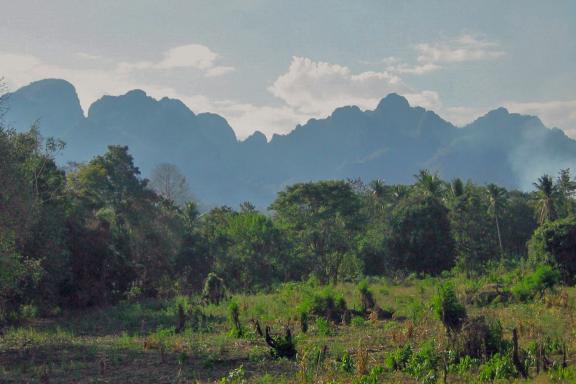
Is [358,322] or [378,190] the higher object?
[378,190]

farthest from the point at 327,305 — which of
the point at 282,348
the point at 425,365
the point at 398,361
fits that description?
the point at 425,365

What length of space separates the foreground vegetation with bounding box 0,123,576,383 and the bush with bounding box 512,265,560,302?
124mm

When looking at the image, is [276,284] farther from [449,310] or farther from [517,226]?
[517,226]

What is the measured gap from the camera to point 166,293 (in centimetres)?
4206

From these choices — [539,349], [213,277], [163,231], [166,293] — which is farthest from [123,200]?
[539,349]

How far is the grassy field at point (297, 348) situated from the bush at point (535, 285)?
2.19 ft

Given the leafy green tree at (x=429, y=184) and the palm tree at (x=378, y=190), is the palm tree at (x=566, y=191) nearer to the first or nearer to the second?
the leafy green tree at (x=429, y=184)

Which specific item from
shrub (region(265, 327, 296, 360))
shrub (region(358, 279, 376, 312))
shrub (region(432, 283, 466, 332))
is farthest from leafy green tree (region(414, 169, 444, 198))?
shrub (region(265, 327, 296, 360))

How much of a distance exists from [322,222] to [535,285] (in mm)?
22849

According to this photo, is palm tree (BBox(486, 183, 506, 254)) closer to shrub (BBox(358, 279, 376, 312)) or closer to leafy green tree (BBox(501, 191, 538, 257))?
leafy green tree (BBox(501, 191, 538, 257))

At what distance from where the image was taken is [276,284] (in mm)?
42156

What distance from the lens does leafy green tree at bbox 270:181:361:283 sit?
45.5 m

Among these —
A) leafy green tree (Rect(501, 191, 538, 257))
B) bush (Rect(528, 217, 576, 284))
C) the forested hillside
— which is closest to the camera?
the forested hillside

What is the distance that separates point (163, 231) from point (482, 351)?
32026 millimetres
